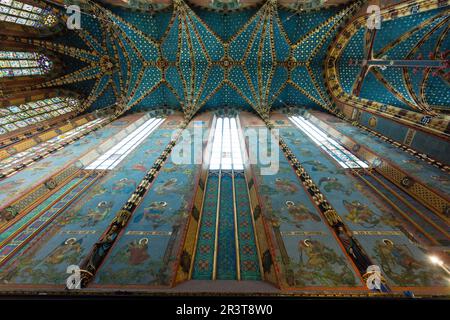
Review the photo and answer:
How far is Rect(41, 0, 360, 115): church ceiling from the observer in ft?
42.2

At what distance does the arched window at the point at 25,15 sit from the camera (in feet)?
34.2

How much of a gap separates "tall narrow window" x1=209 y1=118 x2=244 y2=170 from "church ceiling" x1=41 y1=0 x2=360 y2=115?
8.17 feet

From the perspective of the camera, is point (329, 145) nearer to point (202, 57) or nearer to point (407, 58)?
point (407, 58)

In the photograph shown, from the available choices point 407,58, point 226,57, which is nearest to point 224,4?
point 226,57

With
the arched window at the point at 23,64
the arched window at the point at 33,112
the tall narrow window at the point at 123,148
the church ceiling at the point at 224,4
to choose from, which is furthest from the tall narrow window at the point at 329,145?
the arched window at the point at 23,64

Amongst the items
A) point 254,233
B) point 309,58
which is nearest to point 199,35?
point 309,58

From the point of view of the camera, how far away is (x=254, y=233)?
19.9 ft

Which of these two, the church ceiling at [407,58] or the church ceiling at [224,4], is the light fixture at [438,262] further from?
the church ceiling at [224,4]

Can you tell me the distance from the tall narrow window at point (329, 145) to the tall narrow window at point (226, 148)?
12.5ft

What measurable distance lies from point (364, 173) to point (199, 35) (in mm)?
12139

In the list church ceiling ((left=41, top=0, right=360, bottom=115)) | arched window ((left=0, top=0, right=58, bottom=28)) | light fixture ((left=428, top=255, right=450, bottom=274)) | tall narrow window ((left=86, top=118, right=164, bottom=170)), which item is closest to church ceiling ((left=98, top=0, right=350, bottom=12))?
church ceiling ((left=41, top=0, right=360, bottom=115))

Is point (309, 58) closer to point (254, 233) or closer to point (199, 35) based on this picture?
point (199, 35)

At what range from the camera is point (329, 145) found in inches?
415

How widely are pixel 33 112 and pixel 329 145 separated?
15.5 meters
